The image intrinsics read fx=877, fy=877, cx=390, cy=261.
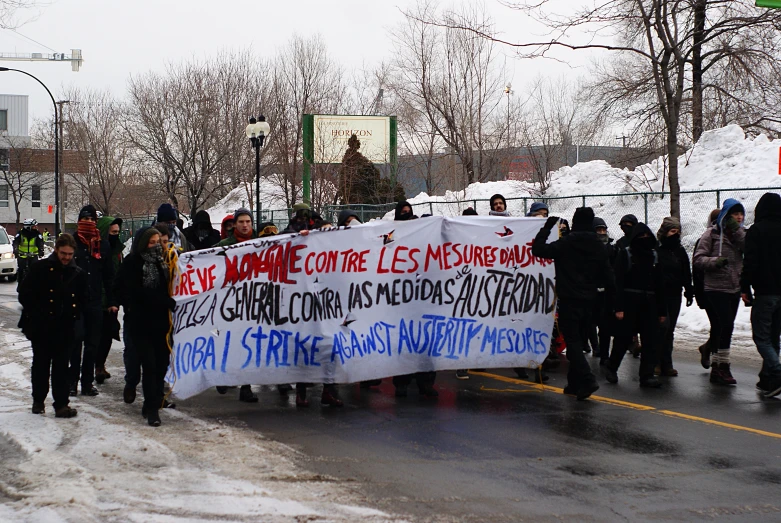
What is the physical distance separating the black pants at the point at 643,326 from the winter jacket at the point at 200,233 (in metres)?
5.23

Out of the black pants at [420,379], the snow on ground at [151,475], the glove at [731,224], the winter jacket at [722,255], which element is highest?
the glove at [731,224]

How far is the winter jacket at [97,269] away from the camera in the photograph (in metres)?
9.44

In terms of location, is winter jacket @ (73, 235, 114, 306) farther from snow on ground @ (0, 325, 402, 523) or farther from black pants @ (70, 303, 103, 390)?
snow on ground @ (0, 325, 402, 523)

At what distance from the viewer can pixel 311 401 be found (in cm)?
919

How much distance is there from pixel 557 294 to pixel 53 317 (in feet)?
16.4

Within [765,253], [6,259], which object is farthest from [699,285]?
[6,259]

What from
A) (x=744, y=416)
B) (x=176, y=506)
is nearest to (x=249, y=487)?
(x=176, y=506)

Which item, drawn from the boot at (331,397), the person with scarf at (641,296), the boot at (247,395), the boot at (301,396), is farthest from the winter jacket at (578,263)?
the boot at (247,395)

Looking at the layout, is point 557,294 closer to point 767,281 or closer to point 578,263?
point 578,263

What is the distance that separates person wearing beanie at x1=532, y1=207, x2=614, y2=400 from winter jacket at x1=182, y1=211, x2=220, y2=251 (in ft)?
14.7

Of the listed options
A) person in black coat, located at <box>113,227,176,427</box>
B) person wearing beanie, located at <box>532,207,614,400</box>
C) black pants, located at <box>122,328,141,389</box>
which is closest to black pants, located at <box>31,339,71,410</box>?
person in black coat, located at <box>113,227,176,427</box>

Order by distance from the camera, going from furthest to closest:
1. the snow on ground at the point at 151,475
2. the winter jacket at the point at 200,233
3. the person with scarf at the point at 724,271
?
the winter jacket at the point at 200,233, the person with scarf at the point at 724,271, the snow on ground at the point at 151,475

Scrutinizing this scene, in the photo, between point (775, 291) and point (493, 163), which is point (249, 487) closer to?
point (775, 291)

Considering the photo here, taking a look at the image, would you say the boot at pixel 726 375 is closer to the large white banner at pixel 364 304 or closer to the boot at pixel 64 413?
the large white banner at pixel 364 304
